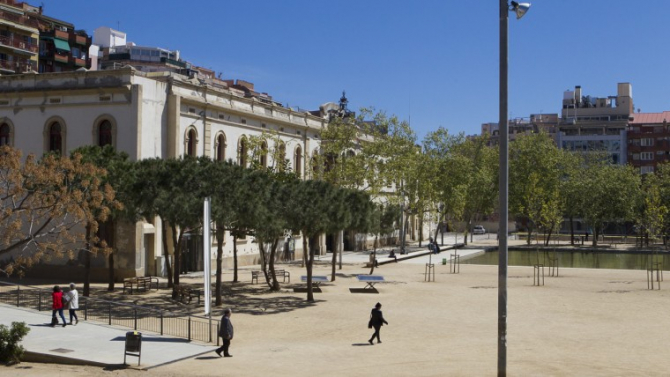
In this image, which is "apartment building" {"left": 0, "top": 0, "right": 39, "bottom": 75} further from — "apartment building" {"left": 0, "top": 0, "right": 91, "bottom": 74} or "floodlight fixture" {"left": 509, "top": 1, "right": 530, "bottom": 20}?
"floodlight fixture" {"left": 509, "top": 1, "right": 530, "bottom": 20}

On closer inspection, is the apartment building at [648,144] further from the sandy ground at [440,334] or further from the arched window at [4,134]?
the arched window at [4,134]

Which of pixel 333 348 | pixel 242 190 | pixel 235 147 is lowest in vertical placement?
pixel 333 348

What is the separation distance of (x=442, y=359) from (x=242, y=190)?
518 inches

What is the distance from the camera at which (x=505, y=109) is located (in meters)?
16.3

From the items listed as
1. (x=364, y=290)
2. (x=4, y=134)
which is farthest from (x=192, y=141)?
(x=364, y=290)

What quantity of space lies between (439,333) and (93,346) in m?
11.6

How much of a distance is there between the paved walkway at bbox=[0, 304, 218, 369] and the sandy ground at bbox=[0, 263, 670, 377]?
46 centimetres

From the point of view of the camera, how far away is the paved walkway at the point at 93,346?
20203 millimetres

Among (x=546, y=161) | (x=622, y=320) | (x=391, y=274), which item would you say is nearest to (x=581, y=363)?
(x=622, y=320)

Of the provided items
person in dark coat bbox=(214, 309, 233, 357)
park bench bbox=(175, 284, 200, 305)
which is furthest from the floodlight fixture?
park bench bbox=(175, 284, 200, 305)

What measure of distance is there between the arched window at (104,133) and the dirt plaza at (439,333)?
37.2 ft

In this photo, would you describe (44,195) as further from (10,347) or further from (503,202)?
(503,202)

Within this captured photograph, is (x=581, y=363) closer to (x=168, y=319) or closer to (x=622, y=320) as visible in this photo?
(x=622, y=320)

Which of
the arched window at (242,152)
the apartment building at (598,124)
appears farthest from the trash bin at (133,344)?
the apartment building at (598,124)
